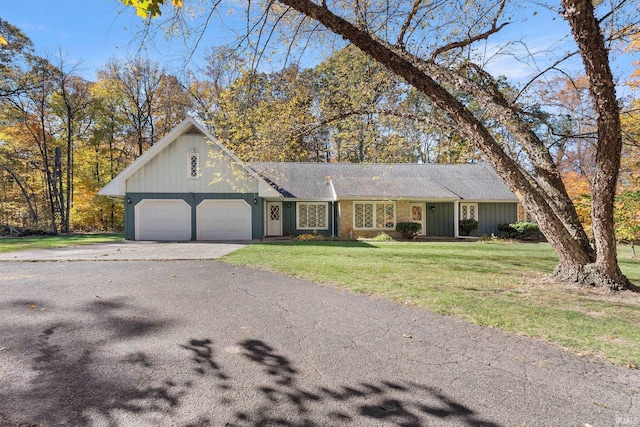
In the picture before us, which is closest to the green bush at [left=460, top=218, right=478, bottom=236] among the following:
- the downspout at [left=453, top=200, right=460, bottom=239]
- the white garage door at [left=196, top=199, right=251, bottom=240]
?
the downspout at [left=453, top=200, right=460, bottom=239]

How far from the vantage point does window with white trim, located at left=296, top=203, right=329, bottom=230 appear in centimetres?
1933

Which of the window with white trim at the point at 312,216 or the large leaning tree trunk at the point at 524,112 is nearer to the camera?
the large leaning tree trunk at the point at 524,112

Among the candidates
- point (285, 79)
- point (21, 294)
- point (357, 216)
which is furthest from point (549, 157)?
point (357, 216)

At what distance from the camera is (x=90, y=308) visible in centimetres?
468

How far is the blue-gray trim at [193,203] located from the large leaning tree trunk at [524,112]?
10.4m

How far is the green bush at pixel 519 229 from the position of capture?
18.3 metres

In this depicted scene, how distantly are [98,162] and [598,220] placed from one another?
104ft

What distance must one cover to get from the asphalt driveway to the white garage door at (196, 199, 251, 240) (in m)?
11.7

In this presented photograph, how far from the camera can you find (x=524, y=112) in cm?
762

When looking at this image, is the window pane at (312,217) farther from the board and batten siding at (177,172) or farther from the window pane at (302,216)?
the board and batten siding at (177,172)

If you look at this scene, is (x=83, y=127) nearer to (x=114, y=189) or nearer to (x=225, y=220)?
(x=114, y=189)

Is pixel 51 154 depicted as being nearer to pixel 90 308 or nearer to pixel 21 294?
pixel 21 294

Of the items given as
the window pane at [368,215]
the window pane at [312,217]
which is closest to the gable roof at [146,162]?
the window pane at [312,217]

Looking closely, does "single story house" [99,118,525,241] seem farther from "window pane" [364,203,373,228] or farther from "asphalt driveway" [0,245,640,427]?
"asphalt driveway" [0,245,640,427]
